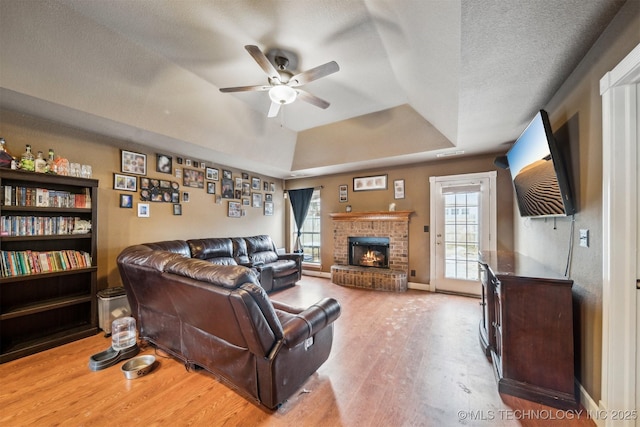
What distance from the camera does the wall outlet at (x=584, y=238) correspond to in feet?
5.31

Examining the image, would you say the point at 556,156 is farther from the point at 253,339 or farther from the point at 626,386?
the point at 253,339

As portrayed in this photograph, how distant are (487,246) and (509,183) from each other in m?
1.09

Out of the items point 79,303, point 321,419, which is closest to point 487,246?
point 321,419

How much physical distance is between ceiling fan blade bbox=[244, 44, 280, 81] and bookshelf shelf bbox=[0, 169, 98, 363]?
2395mm

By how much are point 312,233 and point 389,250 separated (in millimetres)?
2061

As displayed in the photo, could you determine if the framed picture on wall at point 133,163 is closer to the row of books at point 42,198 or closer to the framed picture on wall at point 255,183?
the row of books at point 42,198

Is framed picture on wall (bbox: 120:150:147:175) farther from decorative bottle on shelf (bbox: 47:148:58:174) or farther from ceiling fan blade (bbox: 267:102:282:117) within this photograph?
ceiling fan blade (bbox: 267:102:282:117)

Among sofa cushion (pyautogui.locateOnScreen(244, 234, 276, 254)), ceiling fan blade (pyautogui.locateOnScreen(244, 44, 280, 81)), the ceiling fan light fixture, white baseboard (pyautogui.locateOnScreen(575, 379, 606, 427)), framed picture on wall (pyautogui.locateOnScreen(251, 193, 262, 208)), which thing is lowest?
white baseboard (pyautogui.locateOnScreen(575, 379, 606, 427))

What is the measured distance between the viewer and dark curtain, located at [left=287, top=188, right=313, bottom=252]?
5991 millimetres

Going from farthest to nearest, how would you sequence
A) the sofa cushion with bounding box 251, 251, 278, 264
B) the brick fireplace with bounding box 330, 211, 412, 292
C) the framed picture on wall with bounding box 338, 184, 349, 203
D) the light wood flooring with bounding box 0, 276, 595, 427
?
the framed picture on wall with bounding box 338, 184, 349, 203 → the sofa cushion with bounding box 251, 251, 278, 264 → the brick fireplace with bounding box 330, 211, 412, 292 → the light wood flooring with bounding box 0, 276, 595, 427

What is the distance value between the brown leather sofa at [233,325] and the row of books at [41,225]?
1117 mm

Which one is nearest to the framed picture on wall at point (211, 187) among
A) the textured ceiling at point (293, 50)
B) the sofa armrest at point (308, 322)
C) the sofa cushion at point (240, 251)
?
the textured ceiling at point (293, 50)

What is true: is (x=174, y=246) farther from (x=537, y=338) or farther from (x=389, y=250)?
(x=537, y=338)

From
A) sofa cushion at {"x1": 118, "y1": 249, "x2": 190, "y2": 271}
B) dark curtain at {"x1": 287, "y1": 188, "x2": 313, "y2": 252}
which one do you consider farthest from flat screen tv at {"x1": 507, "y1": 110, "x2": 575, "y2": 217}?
dark curtain at {"x1": 287, "y1": 188, "x2": 313, "y2": 252}
